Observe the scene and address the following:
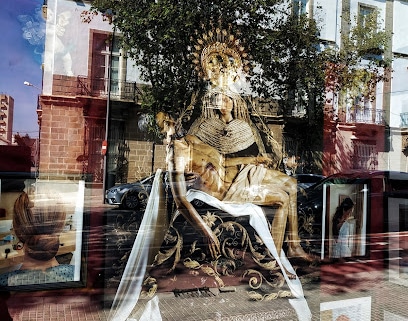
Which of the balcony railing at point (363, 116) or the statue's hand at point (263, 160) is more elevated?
the balcony railing at point (363, 116)

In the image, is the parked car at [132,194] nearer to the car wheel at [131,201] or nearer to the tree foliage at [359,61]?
the car wheel at [131,201]

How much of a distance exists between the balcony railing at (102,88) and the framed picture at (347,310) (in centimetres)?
296

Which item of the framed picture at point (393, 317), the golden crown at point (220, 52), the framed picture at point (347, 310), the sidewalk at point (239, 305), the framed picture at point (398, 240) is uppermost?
the golden crown at point (220, 52)

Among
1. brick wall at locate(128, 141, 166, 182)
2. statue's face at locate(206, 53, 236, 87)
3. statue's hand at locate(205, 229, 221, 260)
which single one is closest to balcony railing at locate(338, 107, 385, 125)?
statue's face at locate(206, 53, 236, 87)

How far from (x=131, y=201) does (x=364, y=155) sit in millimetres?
2549

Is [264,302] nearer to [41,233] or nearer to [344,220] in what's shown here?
[344,220]

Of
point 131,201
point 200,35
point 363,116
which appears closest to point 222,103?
point 200,35

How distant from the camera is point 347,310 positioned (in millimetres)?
4234

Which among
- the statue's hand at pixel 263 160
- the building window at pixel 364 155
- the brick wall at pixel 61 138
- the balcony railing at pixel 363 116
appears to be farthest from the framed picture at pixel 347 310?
the brick wall at pixel 61 138

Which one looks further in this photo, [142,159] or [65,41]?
[142,159]

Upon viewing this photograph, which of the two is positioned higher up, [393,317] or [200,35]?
[200,35]

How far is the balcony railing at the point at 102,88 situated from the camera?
10.0 feet

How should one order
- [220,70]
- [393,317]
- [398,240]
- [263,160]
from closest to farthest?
[220,70] → [263,160] → [393,317] → [398,240]

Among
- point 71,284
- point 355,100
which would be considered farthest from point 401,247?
point 71,284
